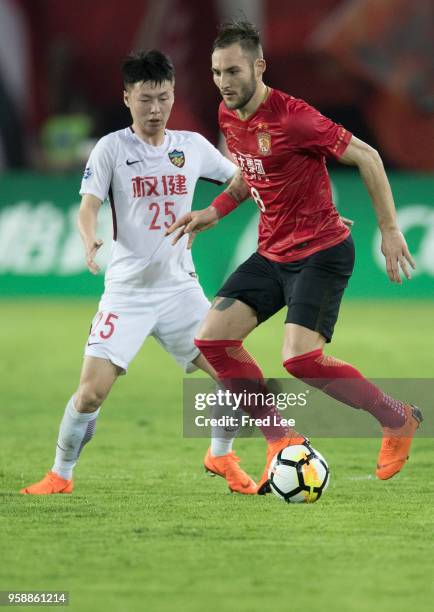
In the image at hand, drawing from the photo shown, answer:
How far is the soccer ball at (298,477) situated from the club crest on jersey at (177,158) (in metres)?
1.68

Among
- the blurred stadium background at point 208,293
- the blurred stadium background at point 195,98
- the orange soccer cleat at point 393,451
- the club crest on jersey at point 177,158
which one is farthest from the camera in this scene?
the blurred stadium background at point 195,98

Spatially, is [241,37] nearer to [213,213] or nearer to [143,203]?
[213,213]

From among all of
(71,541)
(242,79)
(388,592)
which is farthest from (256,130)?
(388,592)

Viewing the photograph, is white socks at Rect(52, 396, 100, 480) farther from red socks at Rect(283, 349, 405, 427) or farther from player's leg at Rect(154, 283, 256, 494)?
red socks at Rect(283, 349, 405, 427)

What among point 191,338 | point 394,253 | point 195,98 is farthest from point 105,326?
point 195,98

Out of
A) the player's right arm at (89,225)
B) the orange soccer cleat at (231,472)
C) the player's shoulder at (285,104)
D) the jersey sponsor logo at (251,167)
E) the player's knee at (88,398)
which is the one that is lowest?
the orange soccer cleat at (231,472)

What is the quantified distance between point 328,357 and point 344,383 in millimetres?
156

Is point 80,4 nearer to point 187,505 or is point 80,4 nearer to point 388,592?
point 187,505

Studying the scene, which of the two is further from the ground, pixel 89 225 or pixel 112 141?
pixel 112 141

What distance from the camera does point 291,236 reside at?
21.2ft

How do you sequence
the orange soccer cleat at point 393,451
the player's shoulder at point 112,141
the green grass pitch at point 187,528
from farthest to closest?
1. the player's shoulder at point 112,141
2. the orange soccer cleat at point 393,451
3. the green grass pitch at point 187,528

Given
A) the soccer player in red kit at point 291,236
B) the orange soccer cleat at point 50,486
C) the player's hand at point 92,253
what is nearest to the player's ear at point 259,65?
the soccer player in red kit at point 291,236

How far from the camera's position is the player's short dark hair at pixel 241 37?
6.27 m

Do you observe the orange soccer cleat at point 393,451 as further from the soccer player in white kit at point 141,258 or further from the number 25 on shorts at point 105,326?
the number 25 on shorts at point 105,326
